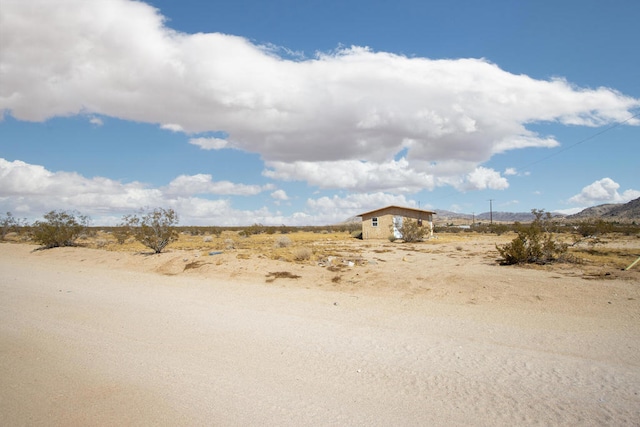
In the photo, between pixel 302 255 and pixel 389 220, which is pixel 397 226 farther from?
pixel 302 255

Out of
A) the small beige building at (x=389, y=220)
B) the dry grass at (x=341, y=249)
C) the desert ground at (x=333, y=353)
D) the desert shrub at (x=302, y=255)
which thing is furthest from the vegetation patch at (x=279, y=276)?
the small beige building at (x=389, y=220)

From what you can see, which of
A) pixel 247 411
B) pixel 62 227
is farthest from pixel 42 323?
pixel 62 227

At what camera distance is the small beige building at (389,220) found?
42281mm

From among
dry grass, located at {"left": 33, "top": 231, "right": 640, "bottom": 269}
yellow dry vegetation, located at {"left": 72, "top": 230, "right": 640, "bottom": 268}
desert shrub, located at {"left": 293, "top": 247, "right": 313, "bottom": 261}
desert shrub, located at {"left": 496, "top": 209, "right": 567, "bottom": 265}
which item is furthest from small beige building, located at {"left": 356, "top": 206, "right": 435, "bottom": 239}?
desert shrub, located at {"left": 496, "top": 209, "right": 567, "bottom": 265}

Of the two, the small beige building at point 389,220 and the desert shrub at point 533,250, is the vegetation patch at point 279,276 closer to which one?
the desert shrub at point 533,250

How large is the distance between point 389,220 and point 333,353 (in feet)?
121

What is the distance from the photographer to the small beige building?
42.3m

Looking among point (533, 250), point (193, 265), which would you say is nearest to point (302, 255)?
point (193, 265)

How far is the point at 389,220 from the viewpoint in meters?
42.8

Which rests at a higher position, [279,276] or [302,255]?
[302,255]

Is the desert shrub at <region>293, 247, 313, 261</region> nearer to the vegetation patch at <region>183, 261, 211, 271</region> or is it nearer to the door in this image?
the vegetation patch at <region>183, 261, 211, 271</region>

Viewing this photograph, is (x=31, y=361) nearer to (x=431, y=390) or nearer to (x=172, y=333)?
(x=172, y=333)

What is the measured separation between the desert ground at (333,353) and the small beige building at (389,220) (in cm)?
2938

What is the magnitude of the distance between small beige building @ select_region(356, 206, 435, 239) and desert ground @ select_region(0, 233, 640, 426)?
29376 mm
